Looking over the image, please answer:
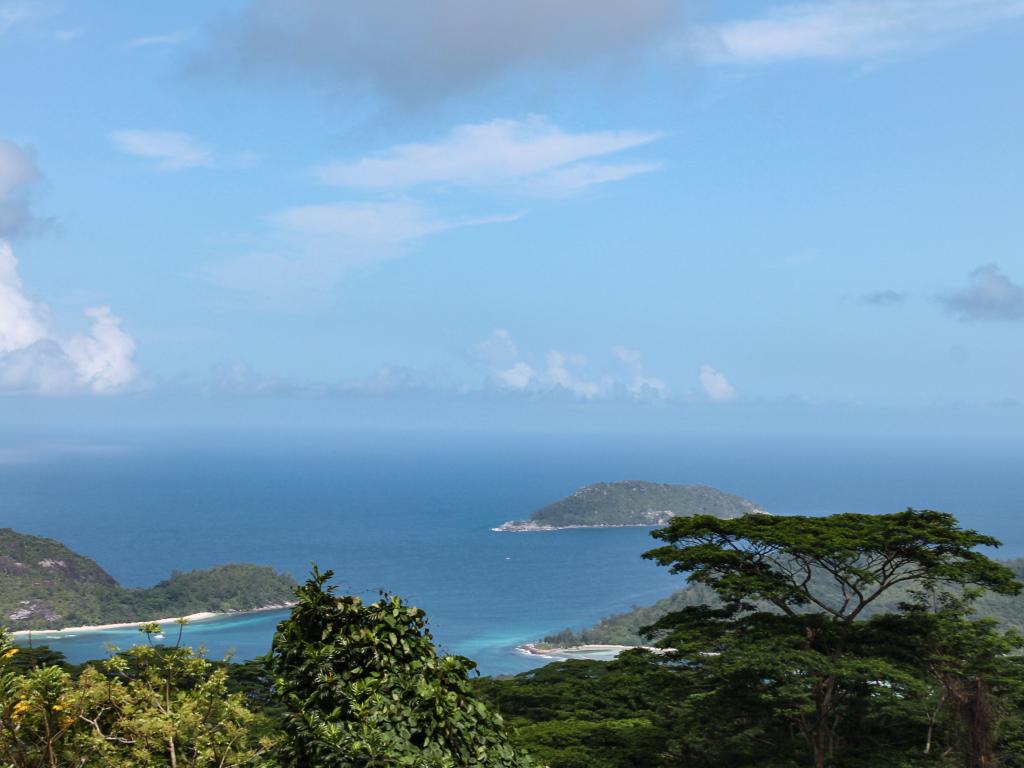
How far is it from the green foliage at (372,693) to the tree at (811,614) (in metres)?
10.4

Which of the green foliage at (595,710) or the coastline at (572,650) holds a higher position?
the green foliage at (595,710)

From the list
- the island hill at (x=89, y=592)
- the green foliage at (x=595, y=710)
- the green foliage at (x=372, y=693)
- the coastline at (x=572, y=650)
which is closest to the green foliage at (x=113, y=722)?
the green foliage at (x=372, y=693)

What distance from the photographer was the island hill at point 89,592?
345 feet

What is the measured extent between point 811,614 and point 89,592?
112457 millimetres

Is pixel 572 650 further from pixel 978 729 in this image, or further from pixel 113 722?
pixel 113 722

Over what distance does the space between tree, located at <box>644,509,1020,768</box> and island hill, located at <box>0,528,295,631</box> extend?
89620mm

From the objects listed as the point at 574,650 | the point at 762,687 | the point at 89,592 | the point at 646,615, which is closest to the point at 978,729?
the point at 762,687

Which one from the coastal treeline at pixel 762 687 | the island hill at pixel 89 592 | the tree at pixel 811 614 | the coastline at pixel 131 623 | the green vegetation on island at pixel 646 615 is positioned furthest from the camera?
the island hill at pixel 89 592

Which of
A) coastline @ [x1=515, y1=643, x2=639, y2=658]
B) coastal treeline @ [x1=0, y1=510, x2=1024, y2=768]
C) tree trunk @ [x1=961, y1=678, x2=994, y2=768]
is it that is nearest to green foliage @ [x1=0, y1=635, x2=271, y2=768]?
coastal treeline @ [x1=0, y1=510, x2=1024, y2=768]

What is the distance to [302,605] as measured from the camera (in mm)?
6793

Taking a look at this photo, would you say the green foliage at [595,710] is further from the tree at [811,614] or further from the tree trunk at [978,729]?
the tree trunk at [978,729]

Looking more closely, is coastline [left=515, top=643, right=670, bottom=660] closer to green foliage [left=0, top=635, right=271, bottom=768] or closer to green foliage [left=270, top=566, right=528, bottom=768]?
green foliage [left=0, top=635, right=271, bottom=768]

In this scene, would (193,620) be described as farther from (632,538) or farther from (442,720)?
(442,720)

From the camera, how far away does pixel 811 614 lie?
17.6 meters
